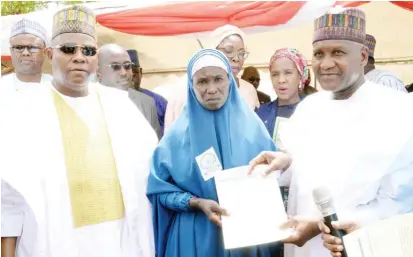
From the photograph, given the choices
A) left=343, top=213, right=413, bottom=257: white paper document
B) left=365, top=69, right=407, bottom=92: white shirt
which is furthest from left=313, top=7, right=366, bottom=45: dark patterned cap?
left=365, top=69, right=407, bottom=92: white shirt

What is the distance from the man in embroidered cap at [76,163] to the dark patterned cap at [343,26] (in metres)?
1.30

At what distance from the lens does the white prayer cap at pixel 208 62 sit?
312 cm

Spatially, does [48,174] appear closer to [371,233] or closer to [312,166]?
[312,166]

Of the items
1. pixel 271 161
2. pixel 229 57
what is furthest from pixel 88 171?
pixel 229 57

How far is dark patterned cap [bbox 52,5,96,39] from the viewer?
3.04 m

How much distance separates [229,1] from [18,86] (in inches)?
117

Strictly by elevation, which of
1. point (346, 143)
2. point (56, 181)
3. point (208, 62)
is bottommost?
point (56, 181)

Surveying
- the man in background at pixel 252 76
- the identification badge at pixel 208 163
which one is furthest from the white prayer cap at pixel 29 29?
the man in background at pixel 252 76

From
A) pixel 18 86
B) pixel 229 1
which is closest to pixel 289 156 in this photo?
pixel 18 86

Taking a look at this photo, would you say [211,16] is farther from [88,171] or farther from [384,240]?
[384,240]

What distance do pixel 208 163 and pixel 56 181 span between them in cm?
88

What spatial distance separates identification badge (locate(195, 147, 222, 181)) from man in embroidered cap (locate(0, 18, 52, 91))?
2247mm

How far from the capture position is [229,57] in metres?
4.64

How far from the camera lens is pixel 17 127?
278cm
